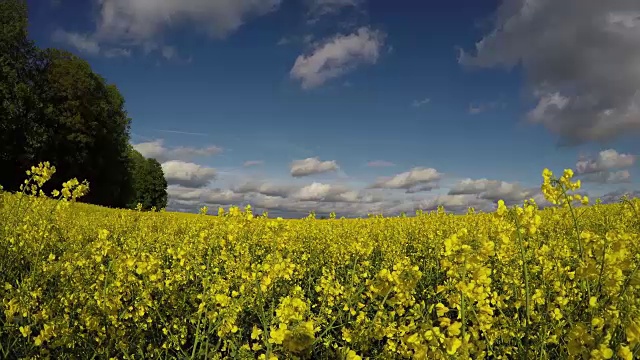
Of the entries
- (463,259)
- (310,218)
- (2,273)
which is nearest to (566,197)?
(463,259)

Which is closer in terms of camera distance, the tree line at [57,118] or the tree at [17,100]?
the tree at [17,100]

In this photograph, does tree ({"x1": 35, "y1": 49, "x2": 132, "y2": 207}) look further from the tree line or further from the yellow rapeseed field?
the yellow rapeseed field

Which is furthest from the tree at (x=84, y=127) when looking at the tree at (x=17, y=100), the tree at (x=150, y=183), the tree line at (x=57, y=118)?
the tree at (x=150, y=183)

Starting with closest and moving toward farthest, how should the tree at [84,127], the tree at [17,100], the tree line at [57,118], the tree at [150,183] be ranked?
the tree at [17,100] < the tree line at [57,118] < the tree at [84,127] < the tree at [150,183]

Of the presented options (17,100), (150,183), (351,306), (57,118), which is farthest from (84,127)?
(351,306)

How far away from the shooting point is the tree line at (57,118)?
27.6 meters

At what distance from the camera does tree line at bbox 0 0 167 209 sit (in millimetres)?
27641

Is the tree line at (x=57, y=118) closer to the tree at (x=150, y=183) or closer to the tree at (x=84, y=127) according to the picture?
the tree at (x=84, y=127)

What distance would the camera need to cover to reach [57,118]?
30.7 meters

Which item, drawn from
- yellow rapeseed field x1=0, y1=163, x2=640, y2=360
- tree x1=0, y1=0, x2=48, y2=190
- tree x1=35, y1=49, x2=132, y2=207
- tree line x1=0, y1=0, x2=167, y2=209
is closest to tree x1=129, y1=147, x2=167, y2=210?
tree line x1=0, y1=0, x2=167, y2=209

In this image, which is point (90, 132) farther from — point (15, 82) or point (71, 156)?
point (15, 82)

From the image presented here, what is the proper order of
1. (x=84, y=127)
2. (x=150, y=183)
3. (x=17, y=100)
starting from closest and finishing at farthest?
(x=17, y=100) < (x=84, y=127) < (x=150, y=183)

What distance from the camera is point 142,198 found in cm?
5538

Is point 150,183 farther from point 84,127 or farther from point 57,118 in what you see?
point 57,118
